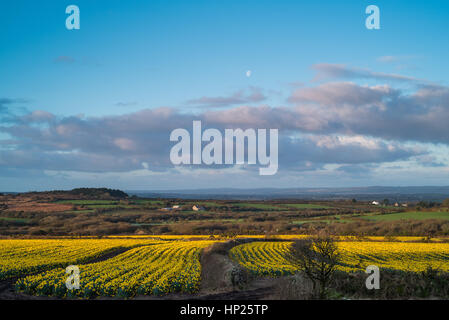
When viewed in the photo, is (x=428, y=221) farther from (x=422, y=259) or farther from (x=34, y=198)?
(x=34, y=198)

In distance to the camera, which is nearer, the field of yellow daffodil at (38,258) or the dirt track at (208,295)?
the dirt track at (208,295)

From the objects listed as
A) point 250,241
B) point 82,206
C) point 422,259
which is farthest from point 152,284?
point 82,206

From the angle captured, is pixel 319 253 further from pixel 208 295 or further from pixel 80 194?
pixel 80 194

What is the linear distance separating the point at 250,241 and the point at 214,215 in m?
62.4

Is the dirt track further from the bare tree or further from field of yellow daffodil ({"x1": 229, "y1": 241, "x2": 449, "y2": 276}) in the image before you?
field of yellow daffodil ({"x1": 229, "y1": 241, "x2": 449, "y2": 276})

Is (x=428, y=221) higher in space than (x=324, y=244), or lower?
lower

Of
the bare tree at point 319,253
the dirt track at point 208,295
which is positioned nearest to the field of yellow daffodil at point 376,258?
the dirt track at point 208,295

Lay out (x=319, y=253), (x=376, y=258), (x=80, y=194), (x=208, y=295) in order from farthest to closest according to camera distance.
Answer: (x=80, y=194)
(x=376, y=258)
(x=208, y=295)
(x=319, y=253)

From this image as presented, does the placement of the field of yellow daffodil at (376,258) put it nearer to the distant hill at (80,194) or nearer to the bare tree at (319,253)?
the bare tree at (319,253)

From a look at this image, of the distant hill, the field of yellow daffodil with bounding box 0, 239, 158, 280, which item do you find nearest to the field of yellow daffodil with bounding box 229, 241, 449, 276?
the field of yellow daffodil with bounding box 0, 239, 158, 280

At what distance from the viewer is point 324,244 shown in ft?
65.7

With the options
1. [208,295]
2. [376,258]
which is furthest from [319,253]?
[376,258]
